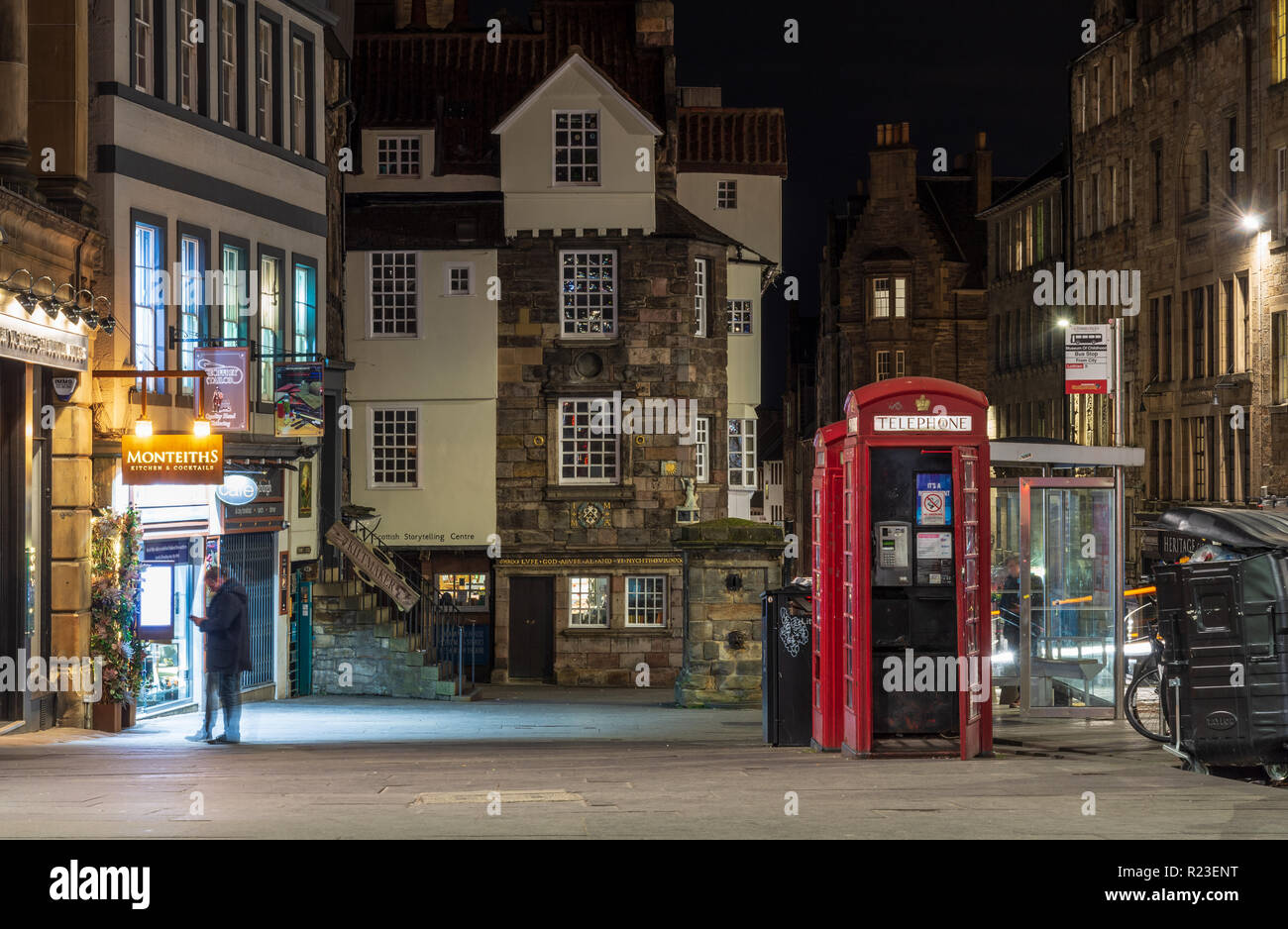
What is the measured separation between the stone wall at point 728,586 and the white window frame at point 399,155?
65.1 feet

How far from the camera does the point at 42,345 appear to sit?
17891 millimetres

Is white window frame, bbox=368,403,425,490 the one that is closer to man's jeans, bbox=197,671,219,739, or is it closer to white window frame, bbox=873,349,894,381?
man's jeans, bbox=197,671,219,739

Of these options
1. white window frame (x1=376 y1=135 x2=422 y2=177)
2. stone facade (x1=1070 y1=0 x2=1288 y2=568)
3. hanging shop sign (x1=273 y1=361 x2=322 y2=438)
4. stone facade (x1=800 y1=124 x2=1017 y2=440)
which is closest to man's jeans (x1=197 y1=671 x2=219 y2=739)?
hanging shop sign (x1=273 y1=361 x2=322 y2=438)

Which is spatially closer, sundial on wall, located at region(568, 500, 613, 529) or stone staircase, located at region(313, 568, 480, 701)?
stone staircase, located at region(313, 568, 480, 701)

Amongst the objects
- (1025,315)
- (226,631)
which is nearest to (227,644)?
(226,631)

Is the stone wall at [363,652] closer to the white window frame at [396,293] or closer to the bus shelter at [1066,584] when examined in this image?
the white window frame at [396,293]

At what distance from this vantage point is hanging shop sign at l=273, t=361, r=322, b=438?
2456 cm

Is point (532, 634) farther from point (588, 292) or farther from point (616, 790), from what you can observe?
point (616, 790)

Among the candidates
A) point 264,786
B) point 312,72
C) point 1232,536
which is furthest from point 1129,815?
point 312,72

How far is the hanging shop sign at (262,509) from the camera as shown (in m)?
24.8

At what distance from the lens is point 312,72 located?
94.0 ft

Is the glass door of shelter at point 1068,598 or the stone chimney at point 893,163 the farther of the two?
the stone chimney at point 893,163

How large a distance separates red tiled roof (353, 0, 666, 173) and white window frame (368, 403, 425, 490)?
22.8 ft

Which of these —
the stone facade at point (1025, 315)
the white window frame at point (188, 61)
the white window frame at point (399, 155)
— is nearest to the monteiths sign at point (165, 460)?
the white window frame at point (188, 61)
